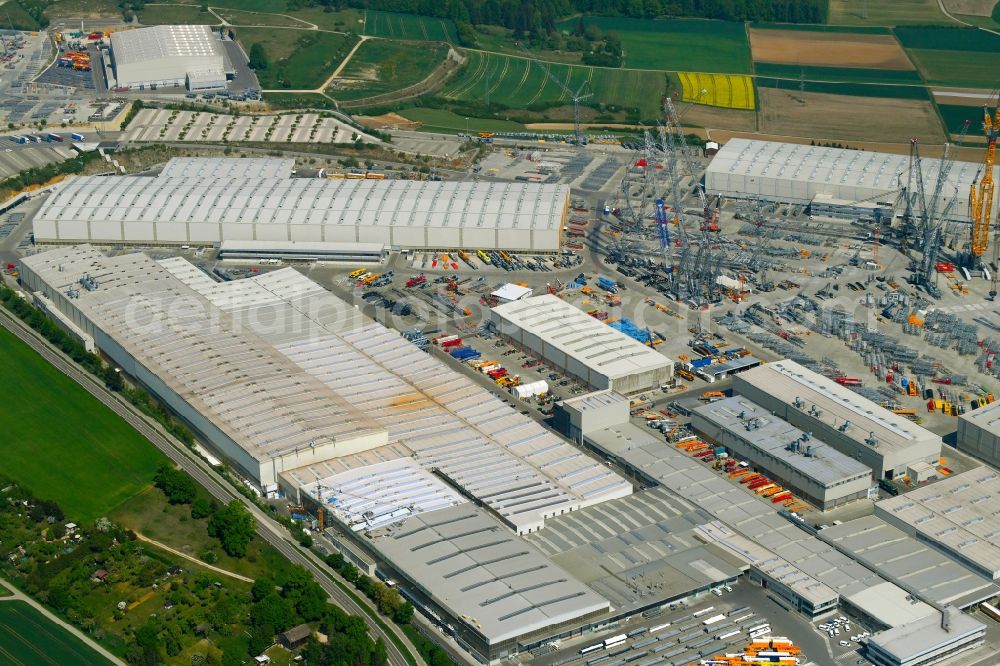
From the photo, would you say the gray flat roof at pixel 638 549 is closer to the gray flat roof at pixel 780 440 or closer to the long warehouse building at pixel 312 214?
the gray flat roof at pixel 780 440

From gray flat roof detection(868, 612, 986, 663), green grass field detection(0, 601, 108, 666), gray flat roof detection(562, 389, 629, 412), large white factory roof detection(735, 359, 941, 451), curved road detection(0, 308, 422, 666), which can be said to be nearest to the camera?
gray flat roof detection(868, 612, 986, 663)

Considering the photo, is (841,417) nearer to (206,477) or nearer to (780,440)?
(780,440)

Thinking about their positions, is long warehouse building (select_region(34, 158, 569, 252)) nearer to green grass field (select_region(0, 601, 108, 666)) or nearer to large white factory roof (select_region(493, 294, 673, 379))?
large white factory roof (select_region(493, 294, 673, 379))

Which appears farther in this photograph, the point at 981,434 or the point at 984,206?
the point at 984,206

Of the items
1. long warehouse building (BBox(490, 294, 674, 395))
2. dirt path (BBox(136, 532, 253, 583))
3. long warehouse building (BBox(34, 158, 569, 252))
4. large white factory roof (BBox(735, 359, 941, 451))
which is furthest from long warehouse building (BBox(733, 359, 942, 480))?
dirt path (BBox(136, 532, 253, 583))

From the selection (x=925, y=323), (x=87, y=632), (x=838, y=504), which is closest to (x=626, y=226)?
(x=925, y=323)

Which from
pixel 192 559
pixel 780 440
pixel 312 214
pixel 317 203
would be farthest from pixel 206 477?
pixel 317 203

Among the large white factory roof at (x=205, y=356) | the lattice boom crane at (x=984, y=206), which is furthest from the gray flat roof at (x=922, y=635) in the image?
the lattice boom crane at (x=984, y=206)
